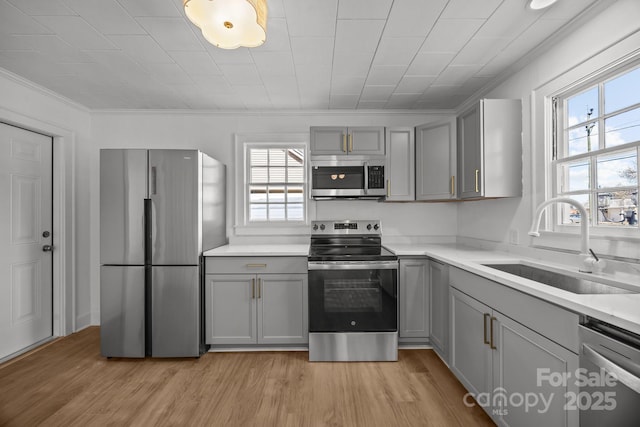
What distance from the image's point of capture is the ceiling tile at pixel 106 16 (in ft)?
5.74

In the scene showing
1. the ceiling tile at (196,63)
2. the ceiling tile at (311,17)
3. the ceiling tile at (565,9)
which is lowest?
the ceiling tile at (311,17)

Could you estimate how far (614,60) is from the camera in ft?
5.62

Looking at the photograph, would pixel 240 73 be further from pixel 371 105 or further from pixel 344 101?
pixel 371 105

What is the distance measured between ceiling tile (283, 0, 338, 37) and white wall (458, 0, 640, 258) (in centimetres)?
151

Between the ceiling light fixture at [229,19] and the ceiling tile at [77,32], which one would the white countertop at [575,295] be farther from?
the ceiling tile at [77,32]

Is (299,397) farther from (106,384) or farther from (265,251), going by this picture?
(106,384)

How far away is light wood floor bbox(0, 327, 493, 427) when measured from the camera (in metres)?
1.94

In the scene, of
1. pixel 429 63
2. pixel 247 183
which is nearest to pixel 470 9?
pixel 429 63

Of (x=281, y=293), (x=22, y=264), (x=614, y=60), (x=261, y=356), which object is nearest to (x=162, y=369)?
(x=261, y=356)

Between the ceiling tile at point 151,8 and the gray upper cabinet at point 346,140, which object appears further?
the gray upper cabinet at point 346,140

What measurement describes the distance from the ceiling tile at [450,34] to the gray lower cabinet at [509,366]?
1.73m

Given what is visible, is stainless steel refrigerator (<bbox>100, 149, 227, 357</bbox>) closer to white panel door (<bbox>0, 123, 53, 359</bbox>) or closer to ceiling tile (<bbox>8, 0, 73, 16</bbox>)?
white panel door (<bbox>0, 123, 53, 359</bbox>)

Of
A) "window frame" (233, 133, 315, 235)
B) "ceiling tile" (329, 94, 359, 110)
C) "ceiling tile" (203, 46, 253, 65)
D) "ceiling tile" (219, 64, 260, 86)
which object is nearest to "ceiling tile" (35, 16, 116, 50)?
"ceiling tile" (203, 46, 253, 65)

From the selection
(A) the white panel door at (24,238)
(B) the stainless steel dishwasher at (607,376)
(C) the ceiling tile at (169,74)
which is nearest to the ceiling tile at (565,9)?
(B) the stainless steel dishwasher at (607,376)
